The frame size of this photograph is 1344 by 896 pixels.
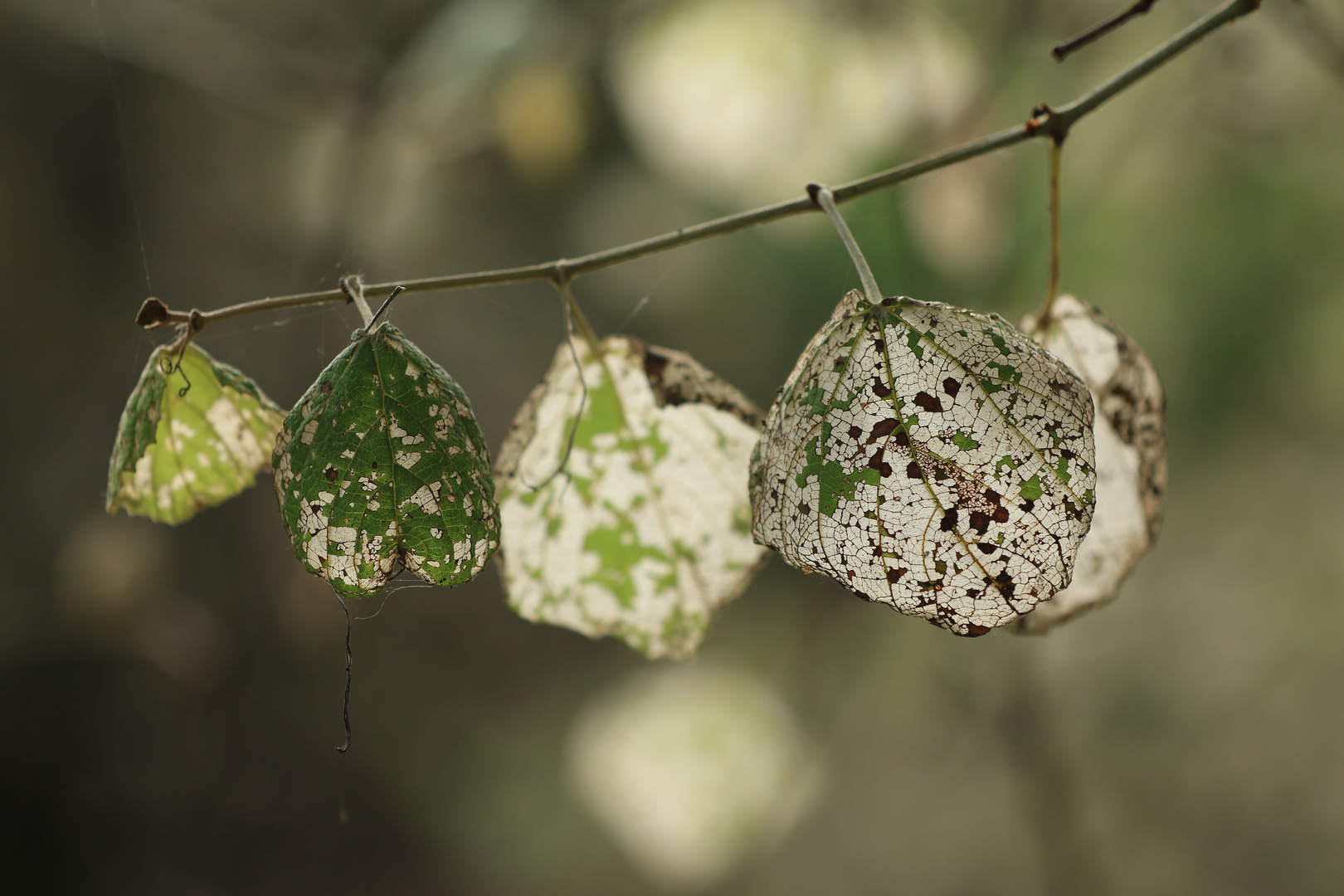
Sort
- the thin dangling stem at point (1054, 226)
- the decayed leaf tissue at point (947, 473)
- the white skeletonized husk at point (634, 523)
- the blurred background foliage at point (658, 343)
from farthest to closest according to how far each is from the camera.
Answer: the blurred background foliage at point (658, 343), the white skeletonized husk at point (634, 523), the thin dangling stem at point (1054, 226), the decayed leaf tissue at point (947, 473)

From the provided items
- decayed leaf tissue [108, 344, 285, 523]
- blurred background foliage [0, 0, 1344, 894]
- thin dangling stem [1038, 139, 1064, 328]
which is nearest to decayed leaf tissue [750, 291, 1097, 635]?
thin dangling stem [1038, 139, 1064, 328]

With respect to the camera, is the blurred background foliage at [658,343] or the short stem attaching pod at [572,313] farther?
the blurred background foliage at [658,343]

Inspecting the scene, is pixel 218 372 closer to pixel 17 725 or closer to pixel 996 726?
pixel 996 726

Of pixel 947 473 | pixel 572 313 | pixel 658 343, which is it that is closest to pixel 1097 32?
pixel 947 473

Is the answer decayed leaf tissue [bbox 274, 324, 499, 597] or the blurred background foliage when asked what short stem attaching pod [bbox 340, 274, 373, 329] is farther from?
the blurred background foliage

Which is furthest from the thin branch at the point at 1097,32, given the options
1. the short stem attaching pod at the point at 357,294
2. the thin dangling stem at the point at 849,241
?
the short stem attaching pod at the point at 357,294

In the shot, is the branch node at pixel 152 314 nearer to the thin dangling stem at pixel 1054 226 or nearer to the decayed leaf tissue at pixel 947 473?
the decayed leaf tissue at pixel 947 473

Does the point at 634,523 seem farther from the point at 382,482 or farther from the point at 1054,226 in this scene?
the point at 1054,226

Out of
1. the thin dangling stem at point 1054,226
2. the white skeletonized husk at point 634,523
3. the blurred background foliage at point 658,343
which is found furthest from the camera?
the blurred background foliage at point 658,343
